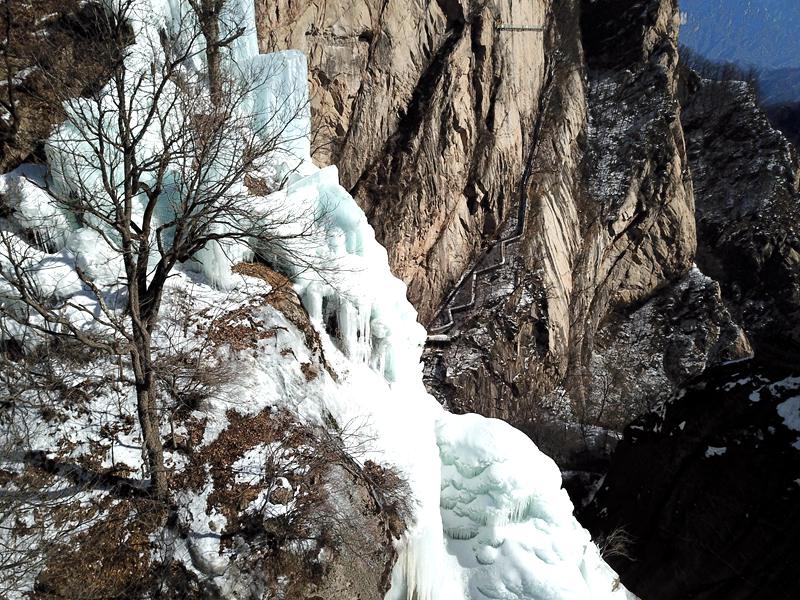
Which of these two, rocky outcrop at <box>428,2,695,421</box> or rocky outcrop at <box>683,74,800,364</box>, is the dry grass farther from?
rocky outcrop at <box>683,74,800,364</box>

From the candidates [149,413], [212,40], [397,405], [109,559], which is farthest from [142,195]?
[397,405]

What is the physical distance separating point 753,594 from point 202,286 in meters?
14.7

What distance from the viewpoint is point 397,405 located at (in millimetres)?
8711

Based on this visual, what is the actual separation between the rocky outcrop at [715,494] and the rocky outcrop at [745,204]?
48.9ft

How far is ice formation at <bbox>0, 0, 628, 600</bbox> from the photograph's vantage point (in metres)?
6.89

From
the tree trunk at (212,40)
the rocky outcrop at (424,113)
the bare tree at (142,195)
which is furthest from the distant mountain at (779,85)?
the bare tree at (142,195)

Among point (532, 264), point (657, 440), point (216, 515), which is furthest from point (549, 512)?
point (532, 264)

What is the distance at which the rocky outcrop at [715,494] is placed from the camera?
39.3ft

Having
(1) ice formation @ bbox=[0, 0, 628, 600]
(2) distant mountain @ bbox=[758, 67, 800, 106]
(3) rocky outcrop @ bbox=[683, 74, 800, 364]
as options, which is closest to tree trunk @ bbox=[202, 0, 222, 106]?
(1) ice formation @ bbox=[0, 0, 628, 600]

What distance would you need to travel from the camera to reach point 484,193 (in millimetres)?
21078

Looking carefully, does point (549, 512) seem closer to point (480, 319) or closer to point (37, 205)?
point (37, 205)

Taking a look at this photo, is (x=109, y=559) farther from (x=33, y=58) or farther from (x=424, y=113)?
(x=424, y=113)

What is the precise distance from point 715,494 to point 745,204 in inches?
931

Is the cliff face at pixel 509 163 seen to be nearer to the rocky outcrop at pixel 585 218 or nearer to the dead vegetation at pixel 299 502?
the rocky outcrop at pixel 585 218
